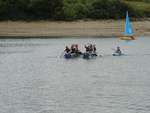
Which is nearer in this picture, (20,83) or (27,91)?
(27,91)

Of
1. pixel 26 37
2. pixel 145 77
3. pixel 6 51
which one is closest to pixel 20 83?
pixel 145 77

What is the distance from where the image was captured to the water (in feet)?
116

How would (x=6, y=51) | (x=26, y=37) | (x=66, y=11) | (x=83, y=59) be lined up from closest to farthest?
(x=83, y=59) < (x=6, y=51) < (x=26, y=37) < (x=66, y=11)

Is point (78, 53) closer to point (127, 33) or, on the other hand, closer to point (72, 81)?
point (72, 81)

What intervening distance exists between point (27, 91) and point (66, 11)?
47.0 m

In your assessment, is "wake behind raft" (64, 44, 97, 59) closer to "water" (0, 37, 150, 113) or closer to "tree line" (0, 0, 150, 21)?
"water" (0, 37, 150, 113)

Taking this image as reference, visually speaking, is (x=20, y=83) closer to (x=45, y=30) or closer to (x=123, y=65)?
(x=123, y=65)

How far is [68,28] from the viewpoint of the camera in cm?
7994

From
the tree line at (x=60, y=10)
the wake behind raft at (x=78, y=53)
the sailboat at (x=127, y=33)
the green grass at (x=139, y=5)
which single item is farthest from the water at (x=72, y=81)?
the green grass at (x=139, y=5)

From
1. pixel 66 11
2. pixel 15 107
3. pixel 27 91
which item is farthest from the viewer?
pixel 66 11

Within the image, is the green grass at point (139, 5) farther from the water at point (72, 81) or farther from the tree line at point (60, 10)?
the water at point (72, 81)

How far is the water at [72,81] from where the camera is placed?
35.2 metres

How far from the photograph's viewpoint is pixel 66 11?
86.4 meters

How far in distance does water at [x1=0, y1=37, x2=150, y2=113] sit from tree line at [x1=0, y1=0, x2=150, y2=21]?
49.6 ft
